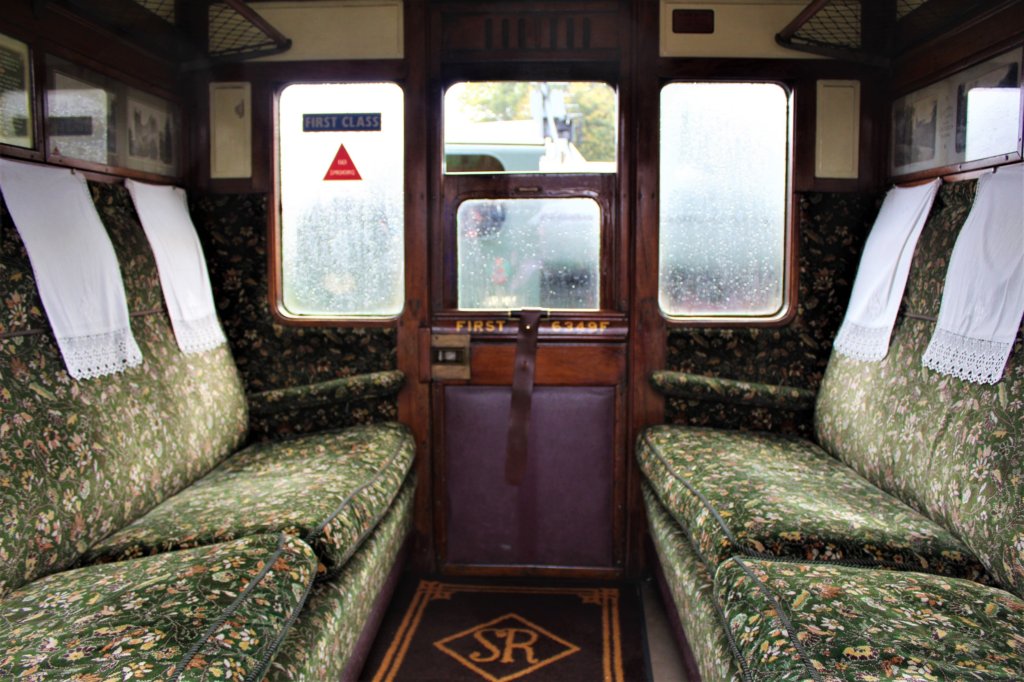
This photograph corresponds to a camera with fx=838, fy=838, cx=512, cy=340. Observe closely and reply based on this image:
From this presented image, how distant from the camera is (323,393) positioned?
362 centimetres

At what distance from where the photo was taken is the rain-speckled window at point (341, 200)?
3727 mm

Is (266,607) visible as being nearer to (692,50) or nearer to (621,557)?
(621,557)

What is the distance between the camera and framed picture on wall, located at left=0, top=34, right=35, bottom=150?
2.46m

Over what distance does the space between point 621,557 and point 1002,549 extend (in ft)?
5.99

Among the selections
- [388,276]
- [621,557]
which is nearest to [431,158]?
[388,276]

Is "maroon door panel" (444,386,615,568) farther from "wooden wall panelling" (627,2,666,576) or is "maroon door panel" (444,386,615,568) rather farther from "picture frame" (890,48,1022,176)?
"picture frame" (890,48,1022,176)

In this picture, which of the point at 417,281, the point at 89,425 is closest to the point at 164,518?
the point at 89,425

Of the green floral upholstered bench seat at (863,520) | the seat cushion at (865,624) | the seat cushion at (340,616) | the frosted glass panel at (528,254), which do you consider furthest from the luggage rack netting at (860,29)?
the seat cushion at (340,616)

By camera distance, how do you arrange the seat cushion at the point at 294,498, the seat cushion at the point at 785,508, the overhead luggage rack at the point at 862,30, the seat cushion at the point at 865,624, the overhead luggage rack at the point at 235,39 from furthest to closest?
1. the overhead luggage rack at the point at 235,39
2. the overhead luggage rack at the point at 862,30
3. the seat cushion at the point at 294,498
4. the seat cushion at the point at 785,508
5. the seat cushion at the point at 865,624

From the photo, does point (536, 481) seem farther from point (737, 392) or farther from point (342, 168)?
point (342, 168)

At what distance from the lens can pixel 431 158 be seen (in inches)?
145

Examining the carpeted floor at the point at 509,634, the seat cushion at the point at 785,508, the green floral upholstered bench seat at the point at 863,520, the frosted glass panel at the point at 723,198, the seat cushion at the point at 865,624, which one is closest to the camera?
the seat cushion at the point at 865,624

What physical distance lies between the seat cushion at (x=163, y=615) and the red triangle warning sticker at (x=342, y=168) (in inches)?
76.4

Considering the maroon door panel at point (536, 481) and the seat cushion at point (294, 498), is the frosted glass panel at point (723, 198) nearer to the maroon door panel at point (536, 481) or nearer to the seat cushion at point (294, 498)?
the maroon door panel at point (536, 481)
